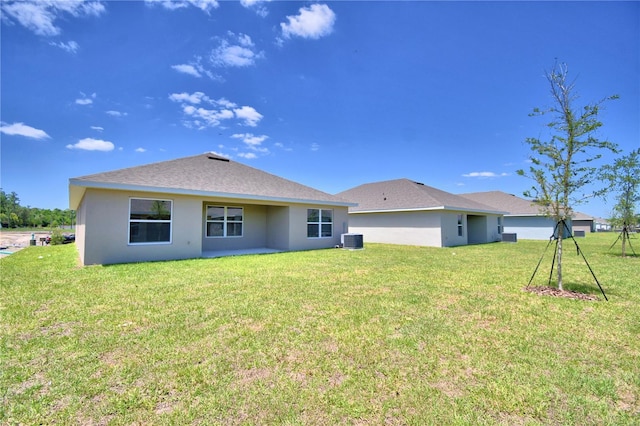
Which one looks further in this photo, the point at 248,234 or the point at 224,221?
the point at 248,234

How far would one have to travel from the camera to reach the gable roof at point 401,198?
1825 centimetres

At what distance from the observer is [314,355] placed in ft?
Result: 10.5

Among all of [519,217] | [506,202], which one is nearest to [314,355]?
[519,217]

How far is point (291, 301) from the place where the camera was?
5.28m

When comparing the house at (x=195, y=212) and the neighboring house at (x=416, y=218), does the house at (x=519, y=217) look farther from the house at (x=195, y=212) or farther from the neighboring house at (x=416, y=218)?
the house at (x=195, y=212)

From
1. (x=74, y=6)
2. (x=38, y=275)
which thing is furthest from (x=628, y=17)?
(x=38, y=275)

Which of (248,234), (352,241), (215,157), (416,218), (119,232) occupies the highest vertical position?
(215,157)

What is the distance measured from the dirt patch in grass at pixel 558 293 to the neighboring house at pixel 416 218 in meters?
11.2

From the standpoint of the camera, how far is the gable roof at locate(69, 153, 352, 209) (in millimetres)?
9859

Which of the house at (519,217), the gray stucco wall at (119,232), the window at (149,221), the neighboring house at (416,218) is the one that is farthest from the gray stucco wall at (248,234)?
the house at (519,217)

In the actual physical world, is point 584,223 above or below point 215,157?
below

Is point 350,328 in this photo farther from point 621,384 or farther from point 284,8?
point 284,8

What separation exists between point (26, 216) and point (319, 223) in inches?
3746

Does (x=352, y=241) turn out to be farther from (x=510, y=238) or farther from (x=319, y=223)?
(x=510, y=238)
